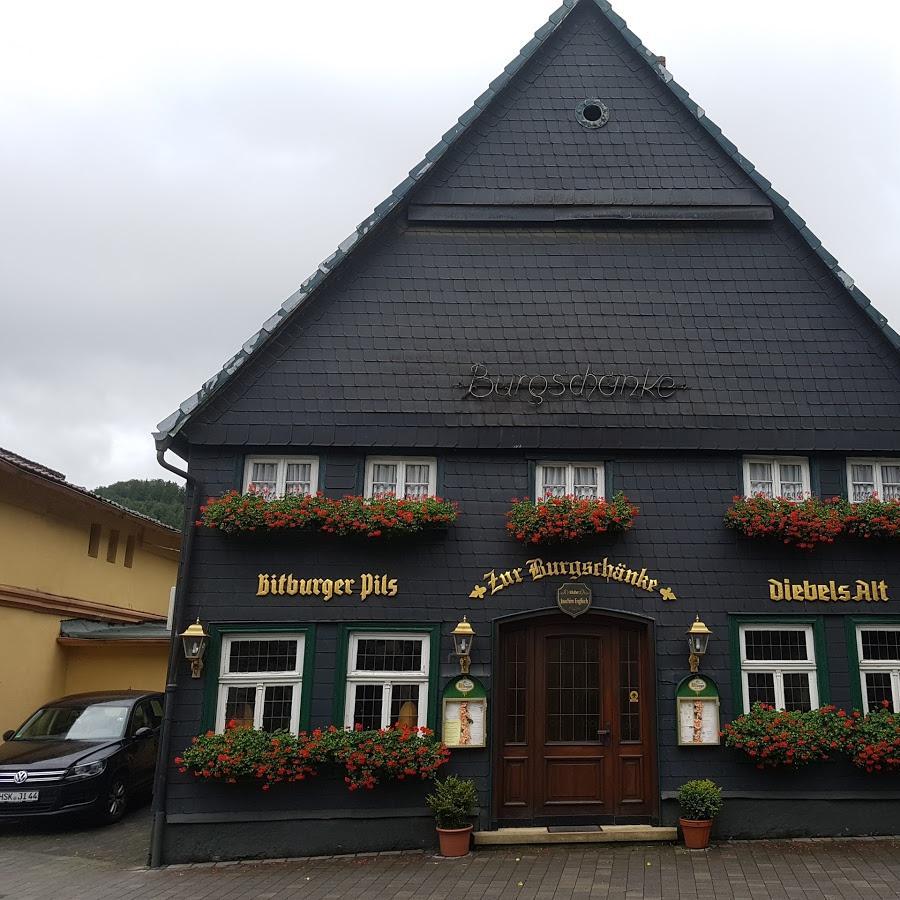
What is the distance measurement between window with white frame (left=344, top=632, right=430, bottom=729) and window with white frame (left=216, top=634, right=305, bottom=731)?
0.67 m

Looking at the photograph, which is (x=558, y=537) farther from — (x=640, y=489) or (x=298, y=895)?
(x=298, y=895)

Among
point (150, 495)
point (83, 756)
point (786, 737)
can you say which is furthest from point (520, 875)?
point (150, 495)

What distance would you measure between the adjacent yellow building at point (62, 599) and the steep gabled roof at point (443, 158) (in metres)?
5.88

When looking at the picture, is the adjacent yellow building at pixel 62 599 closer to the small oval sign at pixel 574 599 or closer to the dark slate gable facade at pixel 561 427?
the dark slate gable facade at pixel 561 427

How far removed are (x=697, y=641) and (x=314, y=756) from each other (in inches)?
189

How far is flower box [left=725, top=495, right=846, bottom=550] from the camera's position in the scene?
10422 millimetres

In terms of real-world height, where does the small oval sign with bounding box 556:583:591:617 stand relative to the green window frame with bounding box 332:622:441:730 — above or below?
above

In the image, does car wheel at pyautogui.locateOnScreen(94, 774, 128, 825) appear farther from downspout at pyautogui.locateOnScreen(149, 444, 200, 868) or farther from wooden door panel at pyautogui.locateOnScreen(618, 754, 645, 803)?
wooden door panel at pyautogui.locateOnScreen(618, 754, 645, 803)

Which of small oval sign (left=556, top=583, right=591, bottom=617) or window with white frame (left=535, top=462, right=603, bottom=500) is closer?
small oval sign (left=556, top=583, right=591, bottom=617)

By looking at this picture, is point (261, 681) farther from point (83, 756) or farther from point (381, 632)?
point (83, 756)

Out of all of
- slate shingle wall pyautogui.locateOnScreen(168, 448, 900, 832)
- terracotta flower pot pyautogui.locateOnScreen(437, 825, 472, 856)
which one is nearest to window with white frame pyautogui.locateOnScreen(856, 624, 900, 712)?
slate shingle wall pyautogui.locateOnScreen(168, 448, 900, 832)

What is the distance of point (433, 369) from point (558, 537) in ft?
9.37

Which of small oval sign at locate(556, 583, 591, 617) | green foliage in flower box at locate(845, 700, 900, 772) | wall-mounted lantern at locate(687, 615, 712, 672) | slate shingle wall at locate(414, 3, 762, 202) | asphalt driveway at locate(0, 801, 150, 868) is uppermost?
slate shingle wall at locate(414, 3, 762, 202)

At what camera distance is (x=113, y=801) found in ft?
39.0
